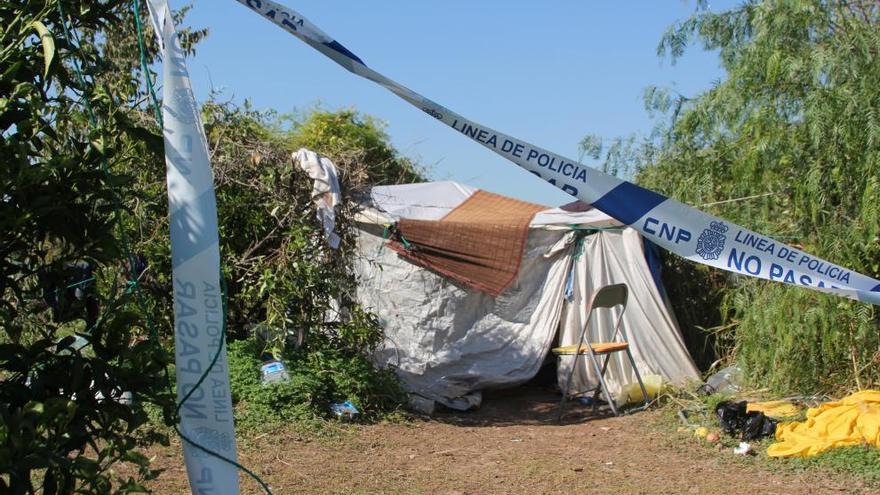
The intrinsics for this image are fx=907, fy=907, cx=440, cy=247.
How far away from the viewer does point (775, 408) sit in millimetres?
7562

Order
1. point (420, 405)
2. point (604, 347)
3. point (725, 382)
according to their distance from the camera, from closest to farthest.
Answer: point (420, 405) < point (604, 347) < point (725, 382)

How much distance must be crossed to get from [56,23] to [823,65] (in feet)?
20.3

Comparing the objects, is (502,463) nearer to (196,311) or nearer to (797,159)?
(797,159)

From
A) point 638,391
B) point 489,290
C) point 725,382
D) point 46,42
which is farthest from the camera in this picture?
point 489,290

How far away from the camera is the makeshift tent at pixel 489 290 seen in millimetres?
9203

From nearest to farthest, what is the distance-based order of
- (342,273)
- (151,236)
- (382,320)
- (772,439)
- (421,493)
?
(421,493) → (772,439) → (151,236) → (342,273) → (382,320)

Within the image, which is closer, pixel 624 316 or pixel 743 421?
pixel 743 421

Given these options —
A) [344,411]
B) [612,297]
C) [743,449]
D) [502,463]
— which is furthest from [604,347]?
[344,411]

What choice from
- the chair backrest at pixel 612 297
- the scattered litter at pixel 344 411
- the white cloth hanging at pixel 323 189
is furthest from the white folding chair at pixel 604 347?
the white cloth hanging at pixel 323 189

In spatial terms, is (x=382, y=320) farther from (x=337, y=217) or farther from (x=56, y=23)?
(x=56, y=23)

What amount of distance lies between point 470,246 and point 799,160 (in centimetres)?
335

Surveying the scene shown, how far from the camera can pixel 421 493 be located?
5.87 metres

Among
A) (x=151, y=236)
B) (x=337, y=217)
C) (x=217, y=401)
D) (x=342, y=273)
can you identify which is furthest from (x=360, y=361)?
(x=217, y=401)

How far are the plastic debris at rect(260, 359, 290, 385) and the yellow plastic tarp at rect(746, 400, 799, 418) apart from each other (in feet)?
12.7
